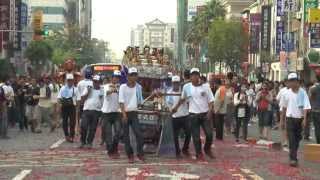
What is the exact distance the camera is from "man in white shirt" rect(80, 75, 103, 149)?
690 inches

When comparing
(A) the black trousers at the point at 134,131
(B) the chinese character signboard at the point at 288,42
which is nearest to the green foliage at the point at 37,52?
(B) the chinese character signboard at the point at 288,42

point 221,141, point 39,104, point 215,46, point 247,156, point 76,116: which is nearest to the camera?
point 247,156

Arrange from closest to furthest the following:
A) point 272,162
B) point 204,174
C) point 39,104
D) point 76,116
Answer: point 204,174, point 272,162, point 76,116, point 39,104

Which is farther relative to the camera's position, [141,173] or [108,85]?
[108,85]

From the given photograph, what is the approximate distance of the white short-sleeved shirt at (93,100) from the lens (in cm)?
1758

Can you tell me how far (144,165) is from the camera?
13945mm

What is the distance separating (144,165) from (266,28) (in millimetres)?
61612

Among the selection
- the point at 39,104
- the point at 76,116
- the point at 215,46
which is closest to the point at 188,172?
the point at 76,116

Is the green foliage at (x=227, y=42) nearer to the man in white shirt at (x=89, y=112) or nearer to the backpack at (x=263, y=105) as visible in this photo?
the backpack at (x=263, y=105)

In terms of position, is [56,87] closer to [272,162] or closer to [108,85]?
[108,85]

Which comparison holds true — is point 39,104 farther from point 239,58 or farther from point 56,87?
point 239,58

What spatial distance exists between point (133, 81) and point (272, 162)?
3.13 metres

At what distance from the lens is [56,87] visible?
25.0 metres

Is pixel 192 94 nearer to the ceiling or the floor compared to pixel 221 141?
nearer to the ceiling
